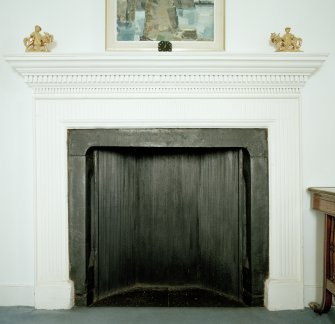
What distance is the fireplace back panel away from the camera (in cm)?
251

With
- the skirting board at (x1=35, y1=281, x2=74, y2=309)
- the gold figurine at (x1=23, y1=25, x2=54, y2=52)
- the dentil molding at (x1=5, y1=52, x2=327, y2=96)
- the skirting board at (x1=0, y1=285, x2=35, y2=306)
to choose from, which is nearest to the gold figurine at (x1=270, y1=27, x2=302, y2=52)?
the dentil molding at (x1=5, y1=52, x2=327, y2=96)

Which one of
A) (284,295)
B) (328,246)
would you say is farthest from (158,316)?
(328,246)

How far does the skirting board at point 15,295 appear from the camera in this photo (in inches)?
91.0

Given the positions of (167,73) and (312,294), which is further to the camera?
(312,294)

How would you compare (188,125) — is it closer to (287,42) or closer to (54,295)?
(287,42)

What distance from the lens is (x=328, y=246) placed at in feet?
6.84

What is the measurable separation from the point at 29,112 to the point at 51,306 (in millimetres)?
1232

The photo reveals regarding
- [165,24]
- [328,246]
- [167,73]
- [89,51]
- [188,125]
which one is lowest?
[328,246]

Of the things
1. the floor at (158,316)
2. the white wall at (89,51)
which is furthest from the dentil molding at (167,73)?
the floor at (158,316)

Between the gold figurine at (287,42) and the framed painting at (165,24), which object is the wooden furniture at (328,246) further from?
the framed painting at (165,24)

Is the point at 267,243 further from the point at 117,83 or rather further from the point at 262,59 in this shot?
the point at 117,83

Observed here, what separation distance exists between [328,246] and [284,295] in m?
0.42

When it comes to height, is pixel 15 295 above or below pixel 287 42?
below

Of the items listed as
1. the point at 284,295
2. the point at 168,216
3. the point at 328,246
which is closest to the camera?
the point at 328,246
